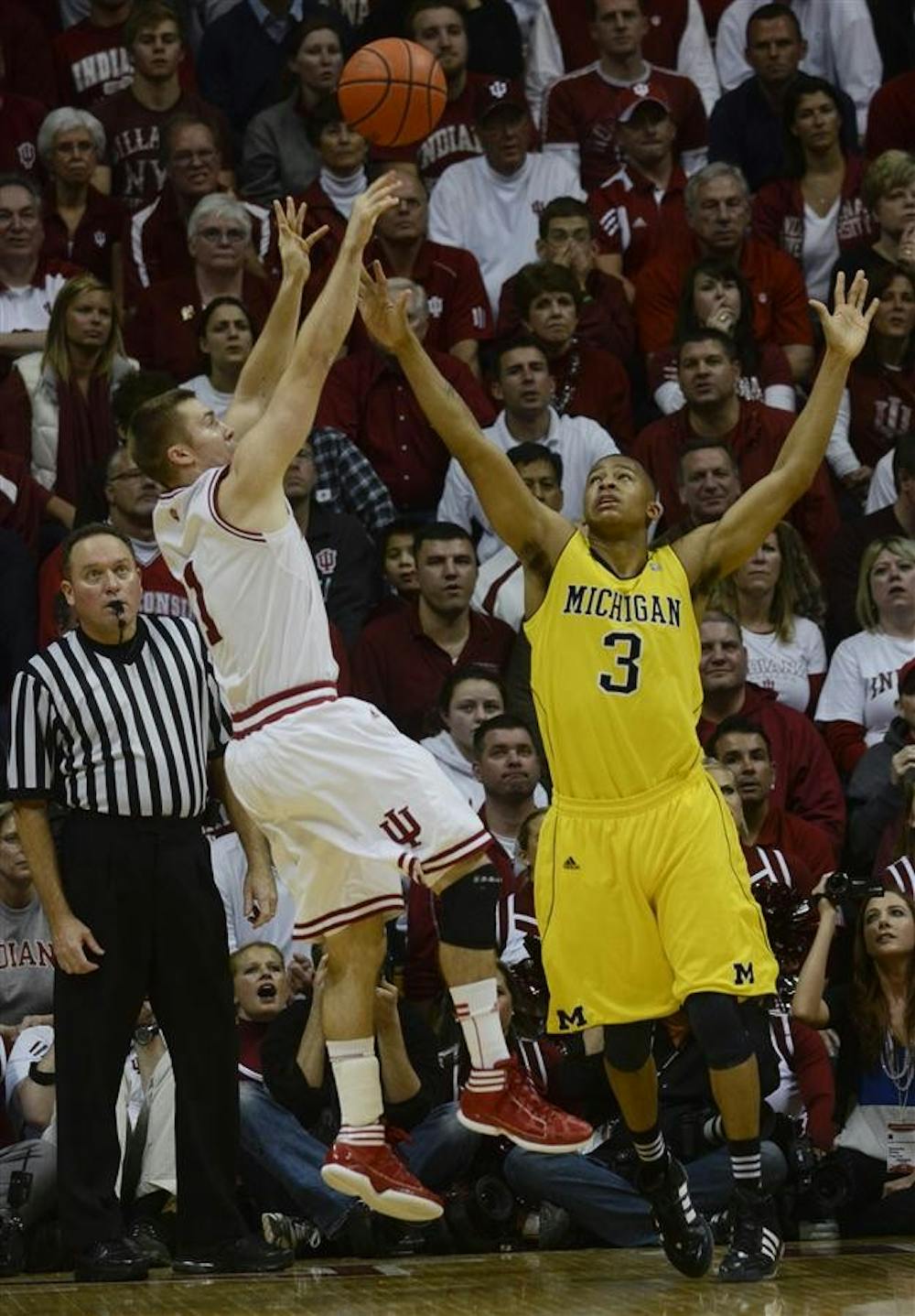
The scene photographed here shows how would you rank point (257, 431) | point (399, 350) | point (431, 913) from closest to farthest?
point (257, 431) → point (399, 350) → point (431, 913)

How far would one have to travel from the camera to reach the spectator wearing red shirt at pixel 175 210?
12953mm

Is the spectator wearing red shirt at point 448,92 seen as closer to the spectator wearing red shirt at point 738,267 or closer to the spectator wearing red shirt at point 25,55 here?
the spectator wearing red shirt at point 738,267

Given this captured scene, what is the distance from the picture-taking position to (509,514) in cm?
798

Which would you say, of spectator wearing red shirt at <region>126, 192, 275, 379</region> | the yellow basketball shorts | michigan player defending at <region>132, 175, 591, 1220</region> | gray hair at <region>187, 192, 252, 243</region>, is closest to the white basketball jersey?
michigan player defending at <region>132, 175, 591, 1220</region>

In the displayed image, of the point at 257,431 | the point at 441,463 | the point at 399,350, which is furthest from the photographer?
the point at 441,463

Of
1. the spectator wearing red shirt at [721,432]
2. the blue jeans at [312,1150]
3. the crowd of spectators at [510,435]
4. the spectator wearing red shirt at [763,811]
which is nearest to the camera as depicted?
the blue jeans at [312,1150]

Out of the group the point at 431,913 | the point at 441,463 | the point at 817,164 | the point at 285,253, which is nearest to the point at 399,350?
the point at 285,253

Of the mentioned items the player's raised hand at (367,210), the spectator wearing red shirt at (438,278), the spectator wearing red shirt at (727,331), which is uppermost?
the spectator wearing red shirt at (438,278)

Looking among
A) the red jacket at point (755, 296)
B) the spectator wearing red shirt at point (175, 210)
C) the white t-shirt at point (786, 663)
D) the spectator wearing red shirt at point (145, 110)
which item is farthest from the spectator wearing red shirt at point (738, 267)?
the spectator wearing red shirt at point (145, 110)

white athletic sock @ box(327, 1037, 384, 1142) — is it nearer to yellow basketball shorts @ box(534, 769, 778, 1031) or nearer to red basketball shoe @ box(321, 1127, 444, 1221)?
red basketball shoe @ box(321, 1127, 444, 1221)

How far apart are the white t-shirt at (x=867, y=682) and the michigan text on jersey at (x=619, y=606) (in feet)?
11.2

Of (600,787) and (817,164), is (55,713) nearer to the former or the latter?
(600,787)

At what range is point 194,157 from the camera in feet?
42.5

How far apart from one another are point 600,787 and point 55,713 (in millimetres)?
1822
